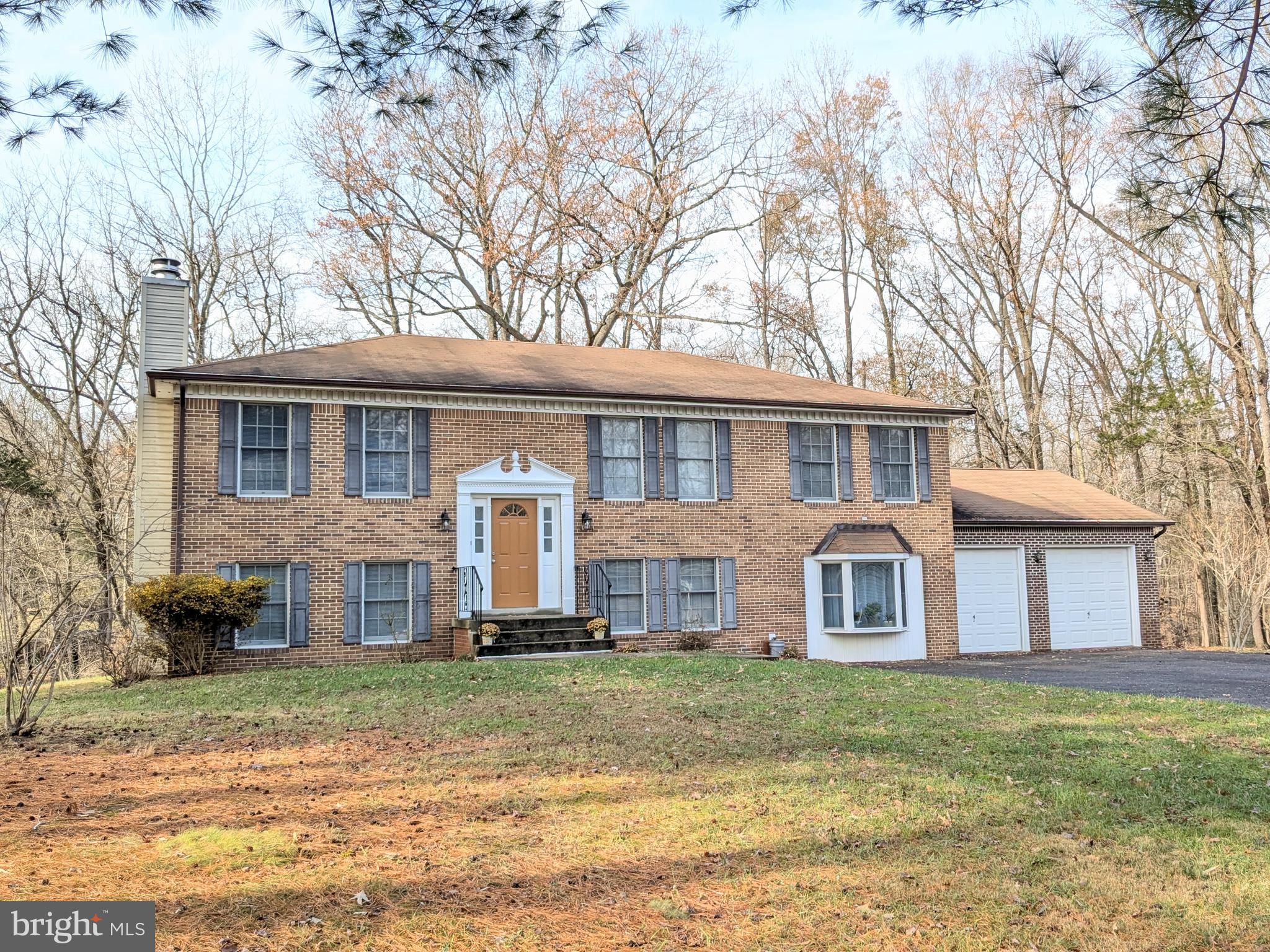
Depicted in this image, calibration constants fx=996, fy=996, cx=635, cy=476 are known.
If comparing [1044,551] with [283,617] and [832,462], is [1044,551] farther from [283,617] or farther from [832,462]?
[283,617]

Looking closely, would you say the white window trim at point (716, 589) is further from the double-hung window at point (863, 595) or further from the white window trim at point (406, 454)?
the white window trim at point (406, 454)

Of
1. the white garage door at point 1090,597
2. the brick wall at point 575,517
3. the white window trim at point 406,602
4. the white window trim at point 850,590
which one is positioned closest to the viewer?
the brick wall at point 575,517

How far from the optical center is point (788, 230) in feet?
101

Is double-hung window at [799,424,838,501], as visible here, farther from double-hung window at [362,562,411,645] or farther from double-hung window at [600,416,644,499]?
double-hung window at [362,562,411,645]

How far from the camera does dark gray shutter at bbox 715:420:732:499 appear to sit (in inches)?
697

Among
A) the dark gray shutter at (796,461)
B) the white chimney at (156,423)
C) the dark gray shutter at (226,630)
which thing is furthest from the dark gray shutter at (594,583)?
the white chimney at (156,423)

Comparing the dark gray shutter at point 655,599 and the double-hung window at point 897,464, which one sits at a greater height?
the double-hung window at point 897,464

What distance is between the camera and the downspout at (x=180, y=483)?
14547 mm

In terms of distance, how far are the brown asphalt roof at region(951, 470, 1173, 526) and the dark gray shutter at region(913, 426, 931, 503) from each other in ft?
4.15

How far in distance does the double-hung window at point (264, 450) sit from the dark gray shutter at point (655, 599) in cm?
609

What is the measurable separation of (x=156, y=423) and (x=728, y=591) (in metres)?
9.58

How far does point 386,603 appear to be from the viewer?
15641mm

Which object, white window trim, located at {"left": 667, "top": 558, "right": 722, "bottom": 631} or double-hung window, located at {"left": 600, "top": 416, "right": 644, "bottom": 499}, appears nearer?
double-hung window, located at {"left": 600, "top": 416, "right": 644, "bottom": 499}

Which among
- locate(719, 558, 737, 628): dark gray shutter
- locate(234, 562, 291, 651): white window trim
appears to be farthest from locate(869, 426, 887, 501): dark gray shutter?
locate(234, 562, 291, 651): white window trim
